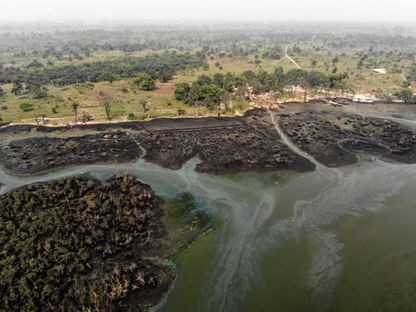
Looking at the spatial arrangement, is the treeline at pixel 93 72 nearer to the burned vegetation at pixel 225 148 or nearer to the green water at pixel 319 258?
the burned vegetation at pixel 225 148

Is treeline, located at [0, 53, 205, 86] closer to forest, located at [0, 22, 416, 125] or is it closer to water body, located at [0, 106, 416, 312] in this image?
forest, located at [0, 22, 416, 125]

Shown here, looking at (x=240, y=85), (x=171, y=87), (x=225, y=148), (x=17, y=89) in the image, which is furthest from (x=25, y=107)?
(x=240, y=85)

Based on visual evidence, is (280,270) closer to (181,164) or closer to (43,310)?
(43,310)

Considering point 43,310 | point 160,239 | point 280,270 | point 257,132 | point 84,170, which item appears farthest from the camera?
point 257,132

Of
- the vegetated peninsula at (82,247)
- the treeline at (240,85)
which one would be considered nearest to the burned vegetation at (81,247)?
the vegetated peninsula at (82,247)

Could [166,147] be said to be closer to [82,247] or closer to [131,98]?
[82,247]

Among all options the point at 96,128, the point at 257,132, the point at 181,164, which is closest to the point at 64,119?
the point at 96,128
